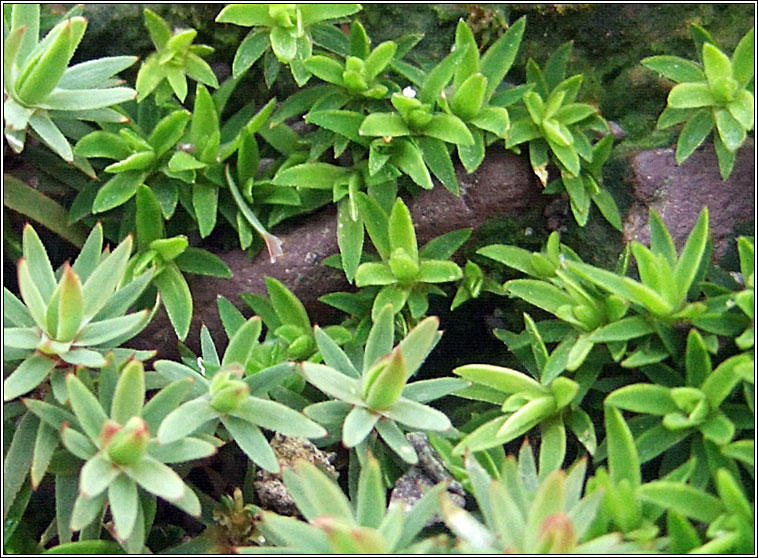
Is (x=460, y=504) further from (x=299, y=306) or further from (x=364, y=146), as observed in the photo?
(x=364, y=146)

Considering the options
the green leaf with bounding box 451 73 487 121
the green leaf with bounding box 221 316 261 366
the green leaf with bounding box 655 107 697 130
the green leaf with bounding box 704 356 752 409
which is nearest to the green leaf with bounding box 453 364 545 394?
the green leaf with bounding box 704 356 752 409

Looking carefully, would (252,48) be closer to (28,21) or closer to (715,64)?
Answer: (28,21)

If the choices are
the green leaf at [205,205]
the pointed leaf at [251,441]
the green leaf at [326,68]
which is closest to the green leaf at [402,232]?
the green leaf at [326,68]

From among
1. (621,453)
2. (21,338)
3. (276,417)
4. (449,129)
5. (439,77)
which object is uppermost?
(439,77)

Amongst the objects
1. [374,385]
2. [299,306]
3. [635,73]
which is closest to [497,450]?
[374,385]

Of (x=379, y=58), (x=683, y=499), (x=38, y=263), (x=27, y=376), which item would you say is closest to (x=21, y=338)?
→ (x=27, y=376)

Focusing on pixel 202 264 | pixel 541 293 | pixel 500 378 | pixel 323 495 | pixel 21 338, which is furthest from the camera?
pixel 202 264

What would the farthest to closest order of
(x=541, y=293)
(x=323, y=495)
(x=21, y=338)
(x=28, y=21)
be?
(x=28, y=21) < (x=541, y=293) < (x=21, y=338) < (x=323, y=495)
